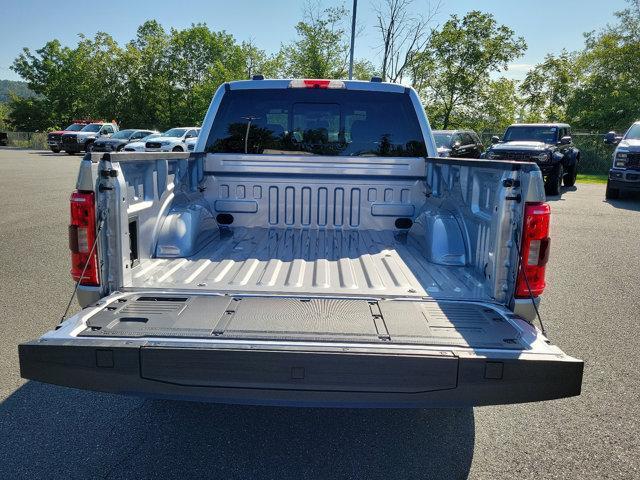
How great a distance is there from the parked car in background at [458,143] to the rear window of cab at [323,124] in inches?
448

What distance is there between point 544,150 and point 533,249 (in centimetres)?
1343

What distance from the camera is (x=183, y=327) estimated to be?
7.46ft

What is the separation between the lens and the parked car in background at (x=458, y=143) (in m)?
16.0

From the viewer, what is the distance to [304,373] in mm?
2064

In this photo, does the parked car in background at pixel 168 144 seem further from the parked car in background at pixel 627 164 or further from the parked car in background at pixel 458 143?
the parked car in background at pixel 627 164

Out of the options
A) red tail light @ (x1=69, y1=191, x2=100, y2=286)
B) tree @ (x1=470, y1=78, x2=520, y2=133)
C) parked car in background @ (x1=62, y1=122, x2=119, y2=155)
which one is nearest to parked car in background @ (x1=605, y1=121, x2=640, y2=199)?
red tail light @ (x1=69, y1=191, x2=100, y2=286)

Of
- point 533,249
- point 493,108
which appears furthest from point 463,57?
point 533,249

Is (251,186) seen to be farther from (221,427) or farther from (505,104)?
(505,104)

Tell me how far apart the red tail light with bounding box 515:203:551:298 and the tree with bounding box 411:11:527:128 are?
101 ft

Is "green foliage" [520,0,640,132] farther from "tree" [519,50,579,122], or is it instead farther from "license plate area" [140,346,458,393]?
"license plate area" [140,346,458,393]

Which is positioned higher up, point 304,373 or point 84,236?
point 84,236

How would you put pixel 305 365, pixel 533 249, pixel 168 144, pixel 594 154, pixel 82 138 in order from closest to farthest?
pixel 305 365 → pixel 533 249 → pixel 168 144 → pixel 594 154 → pixel 82 138

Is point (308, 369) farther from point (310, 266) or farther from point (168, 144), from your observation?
point (168, 144)

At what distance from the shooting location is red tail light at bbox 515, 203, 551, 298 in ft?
8.30
